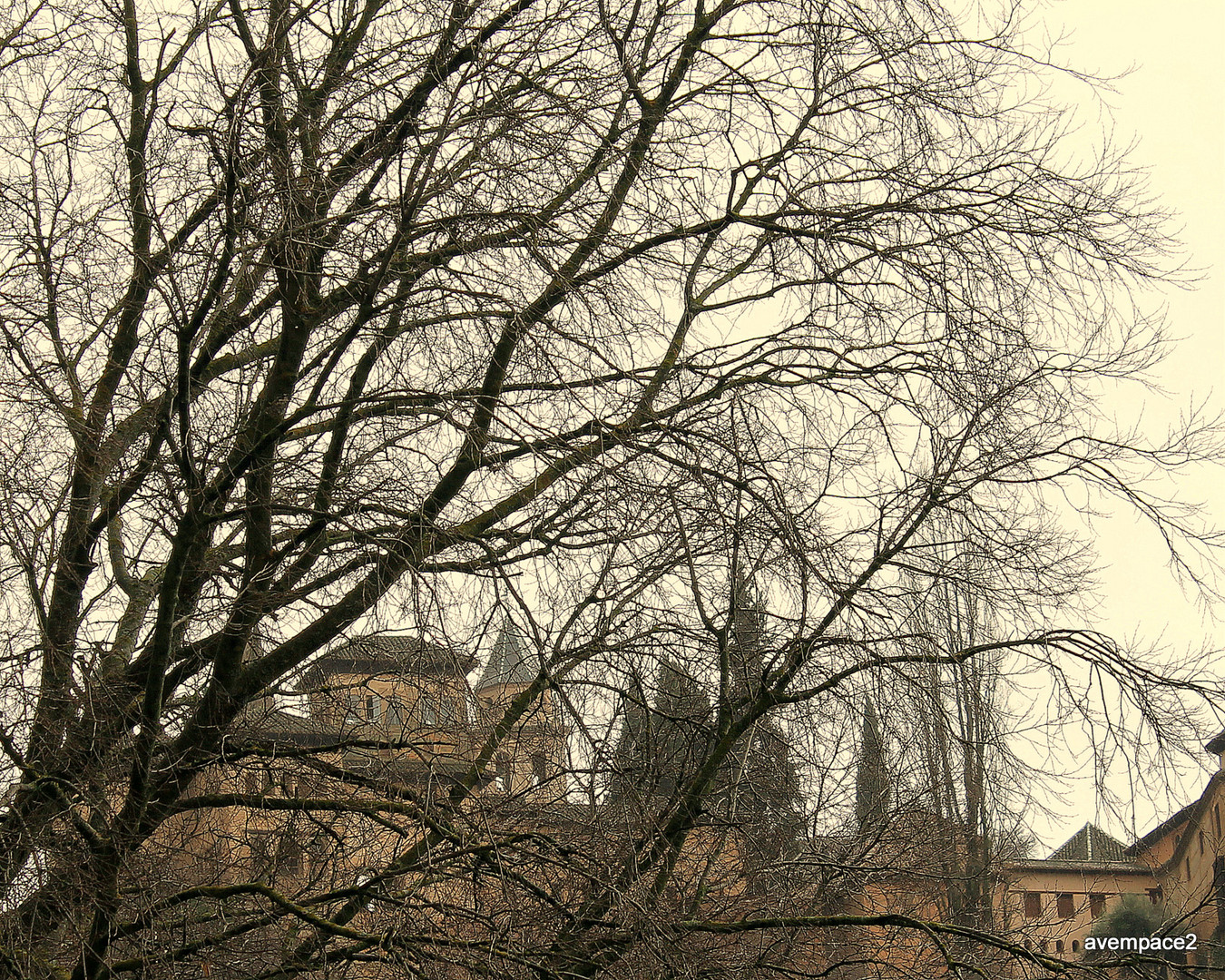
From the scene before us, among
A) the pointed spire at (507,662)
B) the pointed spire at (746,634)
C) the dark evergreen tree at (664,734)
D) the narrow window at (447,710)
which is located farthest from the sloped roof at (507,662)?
the pointed spire at (746,634)

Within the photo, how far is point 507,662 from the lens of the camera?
14.9 feet

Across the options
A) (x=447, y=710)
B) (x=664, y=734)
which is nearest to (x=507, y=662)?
(x=447, y=710)

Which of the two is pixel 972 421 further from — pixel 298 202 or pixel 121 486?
pixel 121 486

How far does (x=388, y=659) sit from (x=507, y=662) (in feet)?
1.44

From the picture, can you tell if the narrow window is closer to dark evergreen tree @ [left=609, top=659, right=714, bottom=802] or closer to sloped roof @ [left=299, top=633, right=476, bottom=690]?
sloped roof @ [left=299, top=633, right=476, bottom=690]

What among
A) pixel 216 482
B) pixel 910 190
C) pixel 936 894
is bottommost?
pixel 936 894

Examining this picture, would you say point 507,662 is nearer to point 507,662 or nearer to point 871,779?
point 507,662

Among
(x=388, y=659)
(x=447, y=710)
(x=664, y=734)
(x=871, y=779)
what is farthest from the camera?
(x=871, y=779)

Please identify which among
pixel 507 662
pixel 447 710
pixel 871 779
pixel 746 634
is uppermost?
pixel 746 634

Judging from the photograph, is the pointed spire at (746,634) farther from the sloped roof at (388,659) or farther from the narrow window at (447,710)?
the sloped roof at (388,659)

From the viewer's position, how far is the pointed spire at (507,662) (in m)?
4.00

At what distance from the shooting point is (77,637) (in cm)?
462

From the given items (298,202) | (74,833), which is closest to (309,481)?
(298,202)

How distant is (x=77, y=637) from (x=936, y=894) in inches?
223
